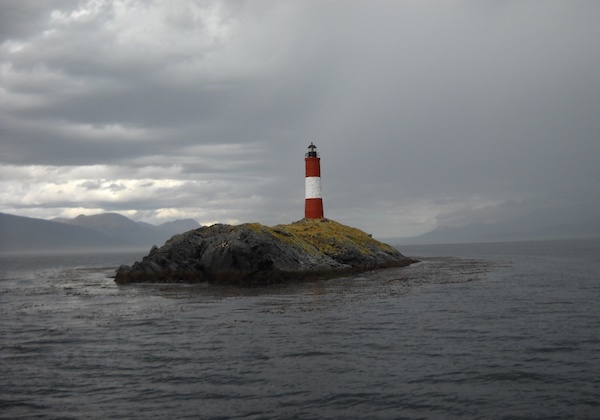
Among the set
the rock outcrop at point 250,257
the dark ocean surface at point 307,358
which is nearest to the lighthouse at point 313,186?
the rock outcrop at point 250,257

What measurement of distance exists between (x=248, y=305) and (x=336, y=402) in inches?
706

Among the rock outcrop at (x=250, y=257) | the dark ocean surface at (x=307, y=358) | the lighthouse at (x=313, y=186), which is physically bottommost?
the dark ocean surface at (x=307, y=358)

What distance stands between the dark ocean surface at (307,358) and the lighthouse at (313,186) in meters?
35.8

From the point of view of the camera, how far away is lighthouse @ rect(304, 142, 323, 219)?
67875 millimetres

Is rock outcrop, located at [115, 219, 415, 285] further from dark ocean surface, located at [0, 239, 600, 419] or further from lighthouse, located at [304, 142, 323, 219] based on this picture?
dark ocean surface, located at [0, 239, 600, 419]

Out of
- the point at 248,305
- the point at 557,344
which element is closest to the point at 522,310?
the point at 557,344

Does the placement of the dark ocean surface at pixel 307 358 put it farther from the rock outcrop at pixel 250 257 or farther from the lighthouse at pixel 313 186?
the lighthouse at pixel 313 186

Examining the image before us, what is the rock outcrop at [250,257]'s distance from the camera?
46500mm

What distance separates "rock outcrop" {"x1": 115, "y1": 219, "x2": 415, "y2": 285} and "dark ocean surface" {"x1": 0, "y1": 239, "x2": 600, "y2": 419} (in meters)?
13.9

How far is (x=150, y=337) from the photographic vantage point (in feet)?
70.4

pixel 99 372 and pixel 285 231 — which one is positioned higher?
pixel 285 231

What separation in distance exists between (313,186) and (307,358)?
2017 inches

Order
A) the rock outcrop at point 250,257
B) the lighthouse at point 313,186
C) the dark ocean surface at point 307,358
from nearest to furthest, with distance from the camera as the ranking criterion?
the dark ocean surface at point 307,358
the rock outcrop at point 250,257
the lighthouse at point 313,186

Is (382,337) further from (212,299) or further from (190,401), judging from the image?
(212,299)
